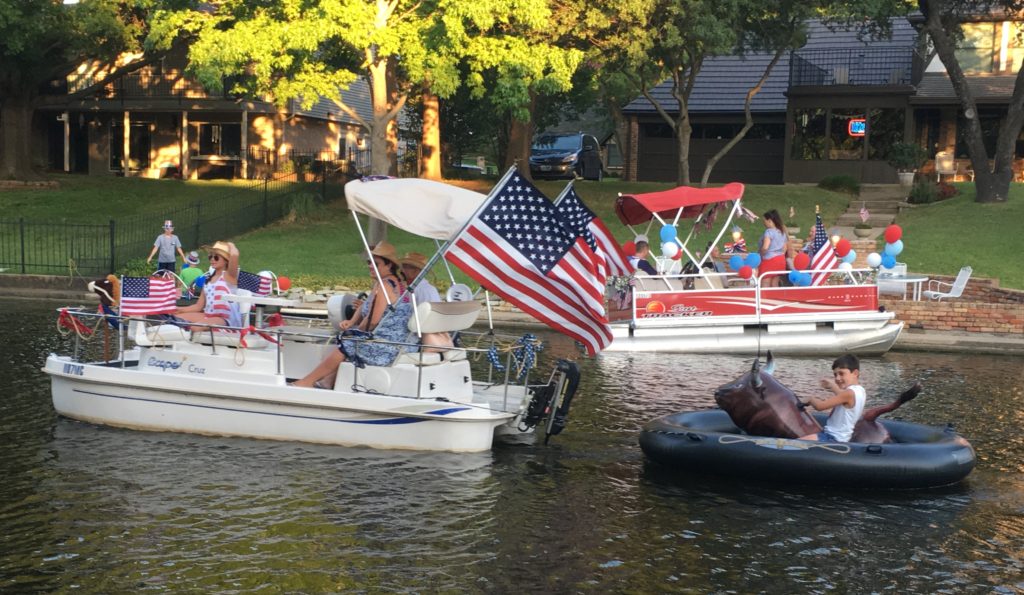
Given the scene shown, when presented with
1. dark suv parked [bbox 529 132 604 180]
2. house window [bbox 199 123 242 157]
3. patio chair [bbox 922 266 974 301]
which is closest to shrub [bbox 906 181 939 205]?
dark suv parked [bbox 529 132 604 180]

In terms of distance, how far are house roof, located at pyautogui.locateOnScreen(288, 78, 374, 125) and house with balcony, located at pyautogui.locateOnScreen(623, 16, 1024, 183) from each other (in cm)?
1279

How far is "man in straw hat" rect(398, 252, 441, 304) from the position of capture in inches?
528

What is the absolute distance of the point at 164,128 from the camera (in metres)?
48.2

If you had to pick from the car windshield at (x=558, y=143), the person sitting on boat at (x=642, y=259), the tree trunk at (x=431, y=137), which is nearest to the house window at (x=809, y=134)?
the car windshield at (x=558, y=143)

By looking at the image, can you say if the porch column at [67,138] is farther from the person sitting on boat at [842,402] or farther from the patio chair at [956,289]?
the person sitting on boat at [842,402]

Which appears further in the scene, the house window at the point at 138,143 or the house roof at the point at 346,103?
the house window at the point at 138,143

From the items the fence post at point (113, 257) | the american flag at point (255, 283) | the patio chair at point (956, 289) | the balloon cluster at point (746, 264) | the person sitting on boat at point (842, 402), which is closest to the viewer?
the person sitting on boat at point (842, 402)

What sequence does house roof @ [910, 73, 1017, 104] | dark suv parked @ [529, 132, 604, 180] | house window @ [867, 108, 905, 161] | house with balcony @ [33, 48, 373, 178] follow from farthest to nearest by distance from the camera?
1. dark suv parked @ [529, 132, 604, 180]
2. house with balcony @ [33, 48, 373, 178]
3. house window @ [867, 108, 905, 161]
4. house roof @ [910, 73, 1017, 104]

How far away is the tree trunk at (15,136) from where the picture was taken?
4312 cm

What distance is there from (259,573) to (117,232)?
28.1m

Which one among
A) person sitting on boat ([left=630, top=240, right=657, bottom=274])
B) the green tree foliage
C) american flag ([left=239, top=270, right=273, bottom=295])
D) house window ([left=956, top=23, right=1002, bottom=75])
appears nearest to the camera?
american flag ([left=239, top=270, right=273, bottom=295])

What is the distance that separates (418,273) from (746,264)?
9598mm

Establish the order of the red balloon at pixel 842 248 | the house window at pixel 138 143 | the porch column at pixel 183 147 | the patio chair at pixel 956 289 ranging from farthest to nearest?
the house window at pixel 138 143, the porch column at pixel 183 147, the patio chair at pixel 956 289, the red balloon at pixel 842 248

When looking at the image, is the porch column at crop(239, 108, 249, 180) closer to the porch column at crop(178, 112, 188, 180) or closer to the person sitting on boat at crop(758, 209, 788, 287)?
the porch column at crop(178, 112, 188, 180)
